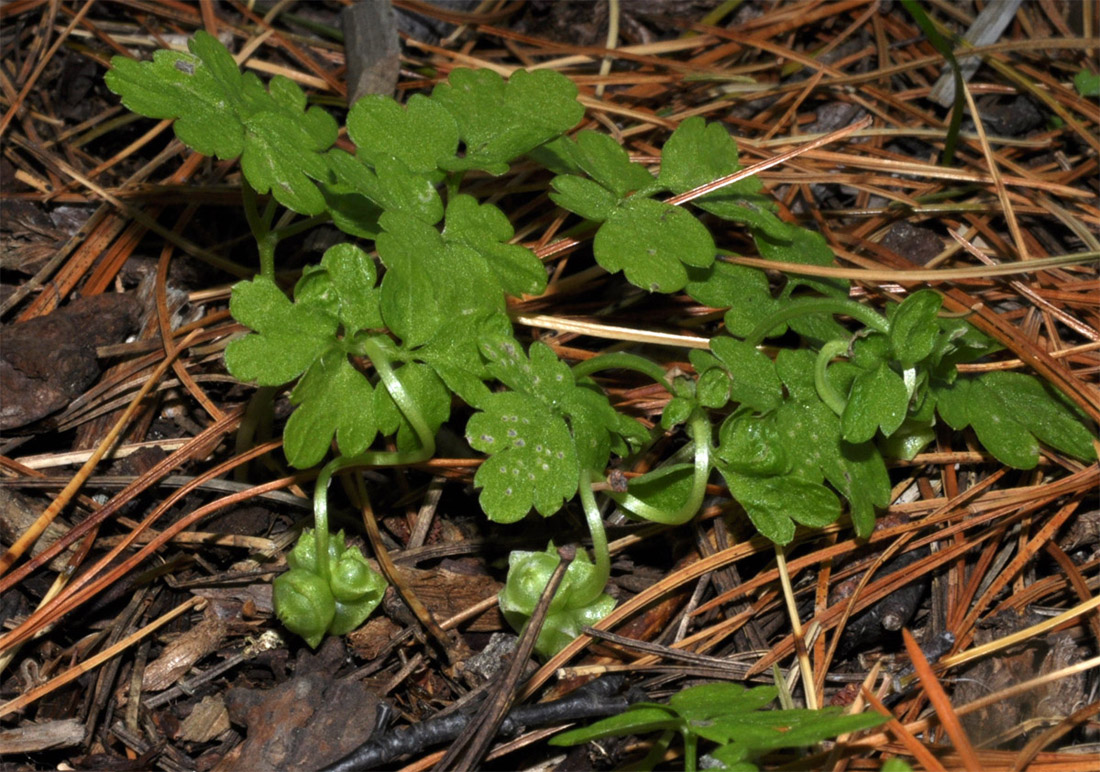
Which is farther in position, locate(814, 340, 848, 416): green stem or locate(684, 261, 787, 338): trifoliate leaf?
locate(684, 261, 787, 338): trifoliate leaf

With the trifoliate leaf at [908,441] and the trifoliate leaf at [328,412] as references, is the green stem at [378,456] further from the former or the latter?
the trifoliate leaf at [908,441]

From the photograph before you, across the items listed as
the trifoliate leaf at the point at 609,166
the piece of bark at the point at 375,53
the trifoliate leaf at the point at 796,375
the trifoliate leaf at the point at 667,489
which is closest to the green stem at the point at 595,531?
the trifoliate leaf at the point at 667,489

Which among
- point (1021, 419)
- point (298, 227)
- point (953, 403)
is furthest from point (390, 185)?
point (1021, 419)

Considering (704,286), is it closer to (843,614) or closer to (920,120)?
(843,614)

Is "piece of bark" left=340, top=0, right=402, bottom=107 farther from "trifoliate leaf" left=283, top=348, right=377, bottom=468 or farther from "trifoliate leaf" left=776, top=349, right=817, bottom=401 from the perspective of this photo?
"trifoliate leaf" left=776, top=349, right=817, bottom=401

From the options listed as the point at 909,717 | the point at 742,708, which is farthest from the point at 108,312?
the point at 909,717

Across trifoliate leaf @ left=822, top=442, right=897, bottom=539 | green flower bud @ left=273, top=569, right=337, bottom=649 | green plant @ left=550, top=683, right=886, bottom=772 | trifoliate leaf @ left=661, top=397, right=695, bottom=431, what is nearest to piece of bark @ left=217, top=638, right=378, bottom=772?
green flower bud @ left=273, top=569, right=337, bottom=649
